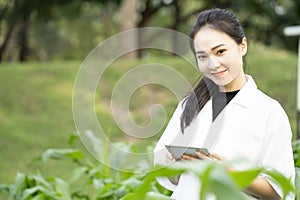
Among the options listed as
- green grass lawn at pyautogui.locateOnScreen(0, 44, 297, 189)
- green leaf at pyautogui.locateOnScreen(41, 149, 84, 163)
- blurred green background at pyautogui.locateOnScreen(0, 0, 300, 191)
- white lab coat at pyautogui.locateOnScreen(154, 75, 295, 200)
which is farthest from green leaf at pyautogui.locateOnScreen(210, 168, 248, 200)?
green grass lawn at pyautogui.locateOnScreen(0, 44, 297, 189)

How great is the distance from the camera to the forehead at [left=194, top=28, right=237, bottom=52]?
1.97 metres

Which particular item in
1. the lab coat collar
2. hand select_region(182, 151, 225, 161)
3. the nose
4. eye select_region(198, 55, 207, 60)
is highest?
eye select_region(198, 55, 207, 60)

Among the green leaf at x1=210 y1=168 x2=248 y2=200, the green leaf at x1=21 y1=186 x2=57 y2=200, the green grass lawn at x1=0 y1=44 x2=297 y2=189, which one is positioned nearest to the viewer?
the green leaf at x1=210 y1=168 x2=248 y2=200

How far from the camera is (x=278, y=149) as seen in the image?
1894mm

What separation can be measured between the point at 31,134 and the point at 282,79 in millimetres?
4031

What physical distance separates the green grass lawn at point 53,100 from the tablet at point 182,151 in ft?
18.1

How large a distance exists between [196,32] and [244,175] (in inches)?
32.7

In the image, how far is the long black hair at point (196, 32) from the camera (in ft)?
6.65

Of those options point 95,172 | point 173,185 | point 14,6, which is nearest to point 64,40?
point 14,6

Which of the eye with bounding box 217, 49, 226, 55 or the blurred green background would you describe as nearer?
the eye with bounding box 217, 49, 226, 55

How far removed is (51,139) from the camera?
862 centimetres

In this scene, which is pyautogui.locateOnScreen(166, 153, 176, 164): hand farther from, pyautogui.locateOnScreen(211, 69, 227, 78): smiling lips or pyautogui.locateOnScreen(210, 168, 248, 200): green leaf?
pyautogui.locateOnScreen(210, 168, 248, 200): green leaf

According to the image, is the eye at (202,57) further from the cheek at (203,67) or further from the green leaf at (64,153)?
the green leaf at (64,153)

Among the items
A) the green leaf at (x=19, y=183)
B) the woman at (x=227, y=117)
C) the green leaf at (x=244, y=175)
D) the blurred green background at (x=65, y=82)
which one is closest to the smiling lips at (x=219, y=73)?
the woman at (x=227, y=117)
